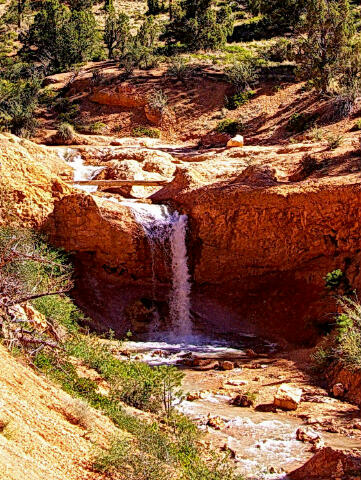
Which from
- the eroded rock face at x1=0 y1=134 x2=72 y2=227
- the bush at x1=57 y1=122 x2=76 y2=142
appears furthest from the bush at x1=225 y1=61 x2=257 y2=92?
the eroded rock face at x1=0 y1=134 x2=72 y2=227

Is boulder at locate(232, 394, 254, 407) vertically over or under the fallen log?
under

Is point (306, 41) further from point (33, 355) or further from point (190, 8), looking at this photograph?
point (33, 355)

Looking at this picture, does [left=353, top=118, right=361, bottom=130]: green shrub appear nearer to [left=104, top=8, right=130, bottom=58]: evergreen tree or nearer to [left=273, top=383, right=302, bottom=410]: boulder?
[left=273, top=383, right=302, bottom=410]: boulder

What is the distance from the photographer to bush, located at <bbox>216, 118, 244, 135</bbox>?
3177 cm

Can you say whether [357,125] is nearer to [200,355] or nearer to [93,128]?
[200,355]

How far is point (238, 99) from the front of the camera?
34.9 meters

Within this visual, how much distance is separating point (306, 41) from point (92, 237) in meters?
19.6

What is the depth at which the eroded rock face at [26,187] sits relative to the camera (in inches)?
655

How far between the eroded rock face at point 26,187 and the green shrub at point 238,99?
19.5 meters

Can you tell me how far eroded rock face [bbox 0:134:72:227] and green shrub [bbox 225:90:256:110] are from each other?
1947cm

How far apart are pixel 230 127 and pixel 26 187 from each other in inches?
690

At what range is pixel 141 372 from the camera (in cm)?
1000

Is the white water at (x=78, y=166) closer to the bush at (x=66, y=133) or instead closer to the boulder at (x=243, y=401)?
the bush at (x=66, y=133)

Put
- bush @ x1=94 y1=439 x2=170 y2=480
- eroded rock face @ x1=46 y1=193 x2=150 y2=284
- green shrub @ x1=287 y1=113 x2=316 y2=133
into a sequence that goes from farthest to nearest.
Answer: green shrub @ x1=287 y1=113 x2=316 y2=133, eroded rock face @ x1=46 y1=193 x2=150 y2=284, bush @ x1=94 y1=439 x2=170 y2=480
